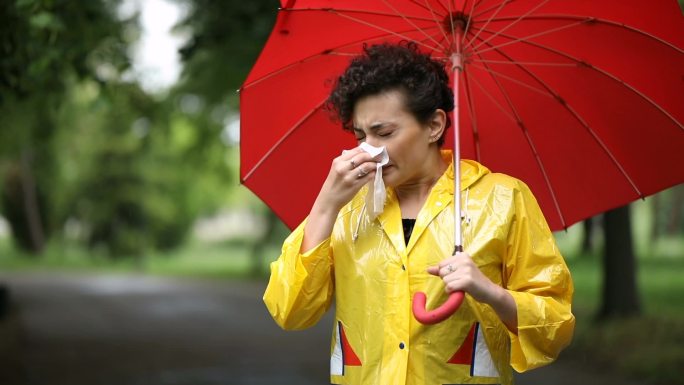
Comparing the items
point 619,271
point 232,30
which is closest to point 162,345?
point 232,30

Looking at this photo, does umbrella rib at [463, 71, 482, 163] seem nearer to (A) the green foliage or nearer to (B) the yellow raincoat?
(B) the yellow raincoat

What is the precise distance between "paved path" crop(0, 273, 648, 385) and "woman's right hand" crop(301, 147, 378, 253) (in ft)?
22.4

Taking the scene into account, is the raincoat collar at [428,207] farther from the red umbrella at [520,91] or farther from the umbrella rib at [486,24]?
the umbrella rib at [486,24]

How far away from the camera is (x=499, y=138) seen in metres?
3.30

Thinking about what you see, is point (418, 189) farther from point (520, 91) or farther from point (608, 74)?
point (608, 74)

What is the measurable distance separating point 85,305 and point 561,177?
1637 centimetres

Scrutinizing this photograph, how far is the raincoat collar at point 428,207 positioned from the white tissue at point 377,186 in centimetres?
7

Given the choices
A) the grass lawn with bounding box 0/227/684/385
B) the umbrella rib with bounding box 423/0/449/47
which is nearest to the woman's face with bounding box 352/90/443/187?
the umbrella rib with bounding box 423/0/449/47

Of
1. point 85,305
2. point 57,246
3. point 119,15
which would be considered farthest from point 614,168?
point 57,246

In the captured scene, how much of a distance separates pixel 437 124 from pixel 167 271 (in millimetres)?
30788

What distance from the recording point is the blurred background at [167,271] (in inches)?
297

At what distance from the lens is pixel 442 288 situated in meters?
2.60

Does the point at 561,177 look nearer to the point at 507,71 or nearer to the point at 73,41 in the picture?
the point at 507,71

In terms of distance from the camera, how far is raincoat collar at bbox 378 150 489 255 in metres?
2.65
